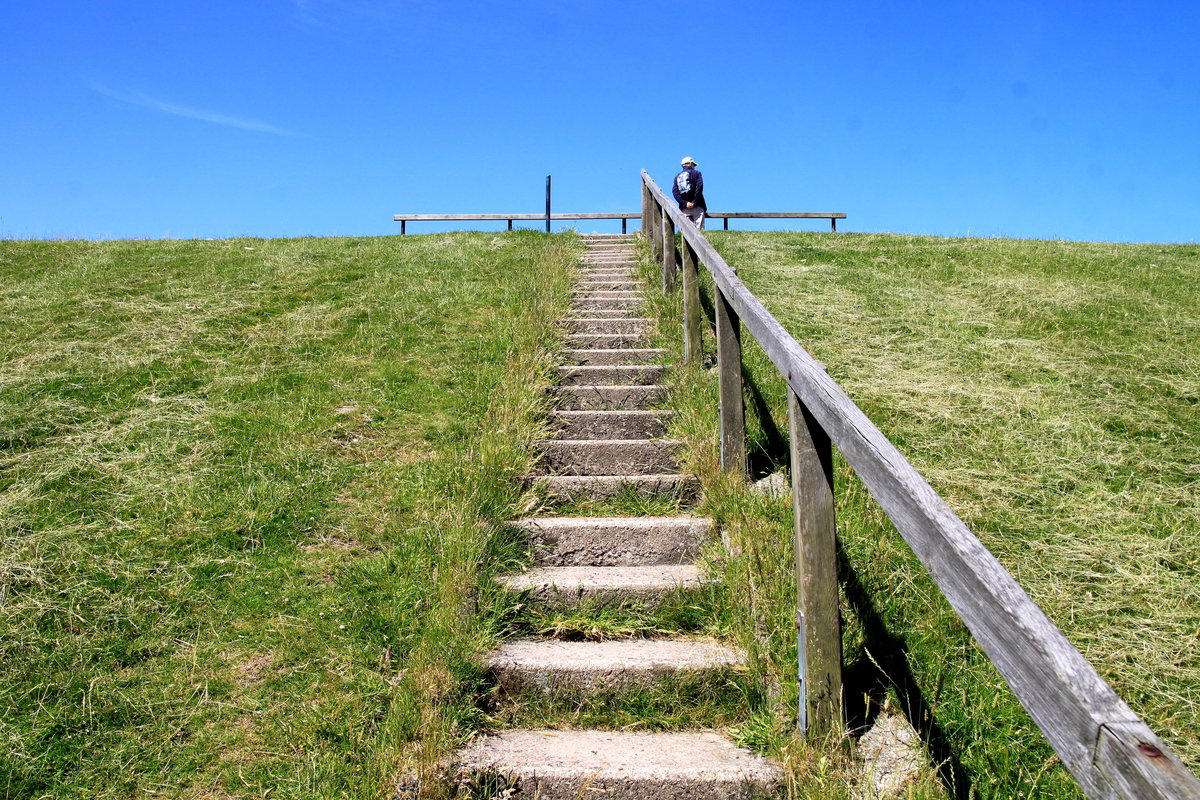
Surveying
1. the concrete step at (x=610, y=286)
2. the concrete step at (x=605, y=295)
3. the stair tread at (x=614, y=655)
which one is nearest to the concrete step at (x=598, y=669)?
the stair tread at (x=614, y=655)

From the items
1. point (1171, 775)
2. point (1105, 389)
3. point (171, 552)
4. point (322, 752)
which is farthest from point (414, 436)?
point (1105, 389)

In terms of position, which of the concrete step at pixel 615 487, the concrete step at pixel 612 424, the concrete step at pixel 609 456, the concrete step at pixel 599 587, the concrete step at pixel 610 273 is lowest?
the concrete step at pixel 599 587

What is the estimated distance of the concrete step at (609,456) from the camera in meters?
5.07

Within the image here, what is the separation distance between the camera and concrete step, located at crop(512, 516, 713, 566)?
4.14 meters

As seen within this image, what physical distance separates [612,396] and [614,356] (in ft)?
2.95

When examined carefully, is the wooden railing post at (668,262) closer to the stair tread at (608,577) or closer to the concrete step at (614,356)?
the concrete step at (614,356)

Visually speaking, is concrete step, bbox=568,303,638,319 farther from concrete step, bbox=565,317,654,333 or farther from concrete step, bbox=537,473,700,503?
concrete step, bbox=537,473,700,503

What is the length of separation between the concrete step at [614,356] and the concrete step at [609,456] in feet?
5.25

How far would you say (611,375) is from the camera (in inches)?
250

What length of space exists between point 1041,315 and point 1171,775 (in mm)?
7967

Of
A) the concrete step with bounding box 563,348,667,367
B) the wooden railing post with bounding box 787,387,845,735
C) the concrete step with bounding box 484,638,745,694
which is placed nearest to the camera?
the wooden railing post with bounding box 787,387,845,735

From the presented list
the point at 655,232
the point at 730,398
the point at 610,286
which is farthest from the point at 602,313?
the point at 730,398

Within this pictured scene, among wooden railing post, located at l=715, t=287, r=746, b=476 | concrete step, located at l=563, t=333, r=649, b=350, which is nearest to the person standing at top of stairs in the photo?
concrete step, located at l=563, t=333, r=649, b=350

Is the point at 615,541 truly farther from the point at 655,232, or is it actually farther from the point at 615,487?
the point at 655,232
